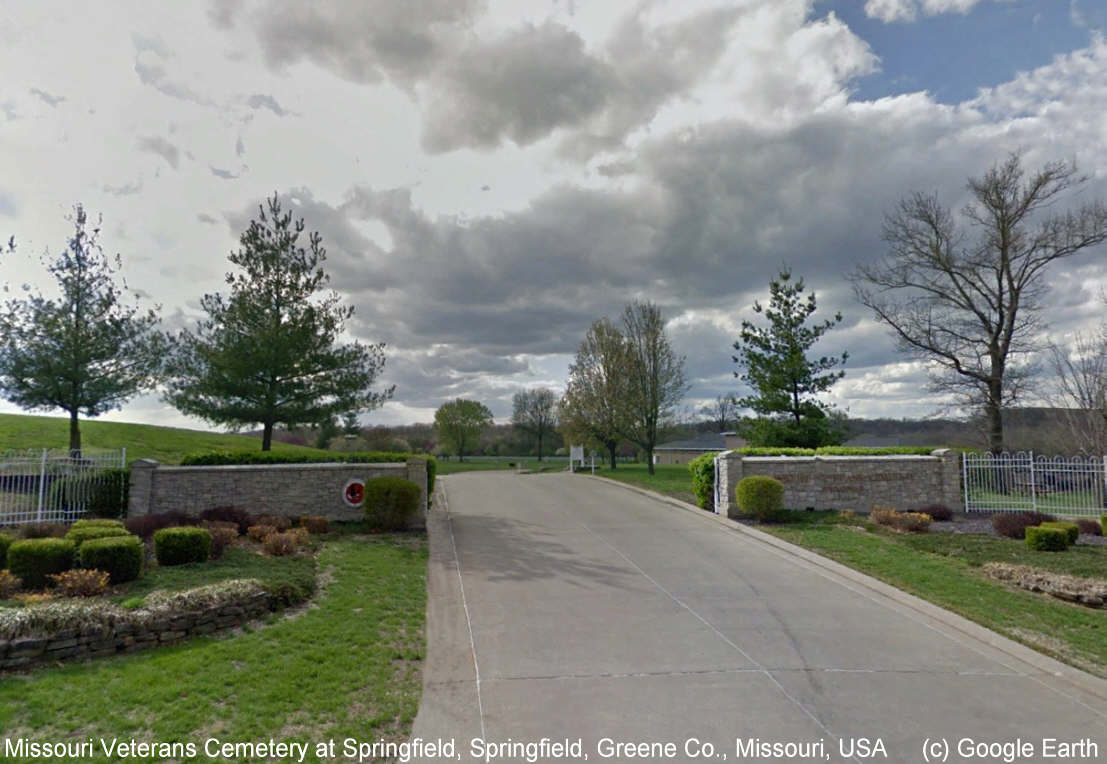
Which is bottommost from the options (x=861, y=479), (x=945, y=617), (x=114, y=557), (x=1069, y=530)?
(x=945, y=617)

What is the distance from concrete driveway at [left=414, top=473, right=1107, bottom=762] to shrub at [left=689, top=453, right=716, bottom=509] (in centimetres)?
595

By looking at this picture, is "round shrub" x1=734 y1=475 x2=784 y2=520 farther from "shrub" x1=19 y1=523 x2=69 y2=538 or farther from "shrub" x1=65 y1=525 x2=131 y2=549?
"shrub" x1=19 y1=523 x2=69 y2=538

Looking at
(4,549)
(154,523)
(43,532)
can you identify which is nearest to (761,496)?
(154,523)

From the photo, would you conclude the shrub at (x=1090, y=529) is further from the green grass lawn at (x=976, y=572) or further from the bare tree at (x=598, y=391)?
the bare tree at (x=598, y=391)

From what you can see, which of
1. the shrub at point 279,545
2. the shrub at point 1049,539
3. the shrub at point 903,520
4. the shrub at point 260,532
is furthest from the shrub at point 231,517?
the shrub at point 1049,539

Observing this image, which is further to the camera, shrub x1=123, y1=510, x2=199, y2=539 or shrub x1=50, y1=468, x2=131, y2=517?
shrub x1=50, y1=468, x2=131, y2=517

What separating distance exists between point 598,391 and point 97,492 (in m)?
26.7

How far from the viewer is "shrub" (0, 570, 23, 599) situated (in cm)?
745

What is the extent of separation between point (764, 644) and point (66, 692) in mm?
6318

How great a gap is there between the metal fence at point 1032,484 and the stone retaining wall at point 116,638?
660 inches

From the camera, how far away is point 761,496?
14961 mm

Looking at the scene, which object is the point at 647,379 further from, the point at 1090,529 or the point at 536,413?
the point at 536,413

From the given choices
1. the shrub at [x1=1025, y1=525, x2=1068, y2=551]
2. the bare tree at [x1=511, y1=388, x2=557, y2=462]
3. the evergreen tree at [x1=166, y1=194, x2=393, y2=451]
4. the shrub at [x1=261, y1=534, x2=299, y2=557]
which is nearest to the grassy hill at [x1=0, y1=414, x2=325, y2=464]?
the evergreen tree at [x1=166, y1=194, x2=393, y2=451]

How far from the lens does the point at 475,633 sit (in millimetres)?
7102
